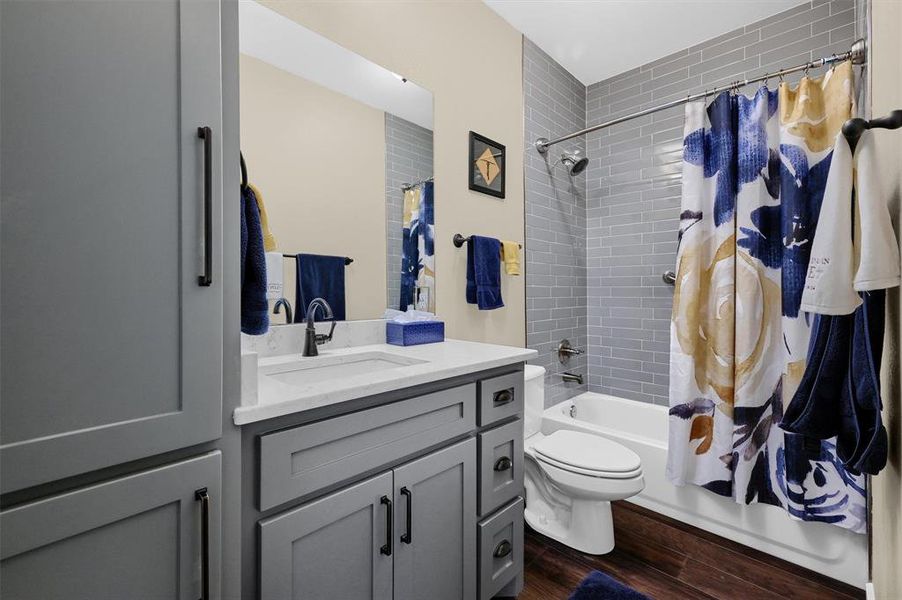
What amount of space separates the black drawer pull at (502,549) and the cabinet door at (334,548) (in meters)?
0.48

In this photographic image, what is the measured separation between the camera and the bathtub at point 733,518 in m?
1.60

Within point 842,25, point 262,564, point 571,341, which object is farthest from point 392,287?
point 842,25

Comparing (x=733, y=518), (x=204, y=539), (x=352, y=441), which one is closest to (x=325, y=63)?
(x=352, y=441)

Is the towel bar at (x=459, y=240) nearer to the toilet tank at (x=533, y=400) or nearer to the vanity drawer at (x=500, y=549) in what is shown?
the toilet tank at (x=533, y=400)

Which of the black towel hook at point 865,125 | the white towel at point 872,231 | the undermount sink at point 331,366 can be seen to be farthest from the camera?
the undermount sink at point 331,366

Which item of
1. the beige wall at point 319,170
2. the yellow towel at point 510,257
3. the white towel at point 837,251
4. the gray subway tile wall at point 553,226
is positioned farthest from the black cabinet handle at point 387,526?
the gray subway tile wall at point 553,226

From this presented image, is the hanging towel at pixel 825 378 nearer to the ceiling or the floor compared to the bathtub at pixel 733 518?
nearer to the ceiling

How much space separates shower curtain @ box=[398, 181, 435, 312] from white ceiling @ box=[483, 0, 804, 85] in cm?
125

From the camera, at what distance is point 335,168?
1547 millimetres

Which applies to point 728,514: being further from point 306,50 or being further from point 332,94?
point 306,50

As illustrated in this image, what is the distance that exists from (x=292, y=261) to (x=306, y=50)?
777mm

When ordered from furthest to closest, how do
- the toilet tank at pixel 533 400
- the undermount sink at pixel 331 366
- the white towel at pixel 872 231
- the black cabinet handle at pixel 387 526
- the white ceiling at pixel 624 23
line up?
the white ceiling at pixel 624 23
the toilet tank at pixel 533 400
the undermount sink at pixel 331 366
the black cabinet handle at pixel 387 526
the white towel at pixel 872 231

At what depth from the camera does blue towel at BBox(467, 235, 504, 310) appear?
A: 200 centimetres

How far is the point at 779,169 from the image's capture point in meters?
1.84
